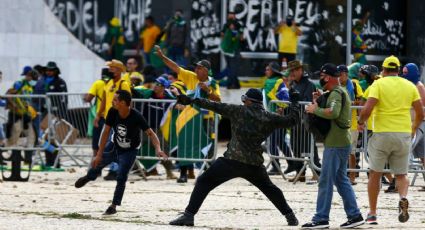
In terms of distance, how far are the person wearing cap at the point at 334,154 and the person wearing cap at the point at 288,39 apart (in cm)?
1412

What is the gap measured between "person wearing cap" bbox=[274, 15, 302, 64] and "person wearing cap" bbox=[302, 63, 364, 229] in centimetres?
1412

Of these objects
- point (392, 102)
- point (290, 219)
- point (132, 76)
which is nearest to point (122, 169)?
point (290, 219)

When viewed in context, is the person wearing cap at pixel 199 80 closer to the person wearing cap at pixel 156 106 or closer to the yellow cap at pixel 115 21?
the person wearing cap at pixel 156 106

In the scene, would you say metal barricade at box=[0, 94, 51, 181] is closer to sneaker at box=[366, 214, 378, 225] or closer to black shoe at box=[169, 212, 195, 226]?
black shoe at box=[169, 212, 195, 226]

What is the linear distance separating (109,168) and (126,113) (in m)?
→ 6.04

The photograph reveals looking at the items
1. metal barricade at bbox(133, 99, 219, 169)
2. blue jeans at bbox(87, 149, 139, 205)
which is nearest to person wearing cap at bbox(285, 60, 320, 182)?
metal barricade at bbox(133, 99, 219, 169)

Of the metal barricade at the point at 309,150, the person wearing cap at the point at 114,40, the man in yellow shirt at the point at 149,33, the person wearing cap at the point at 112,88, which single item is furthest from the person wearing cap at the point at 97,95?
the person wearing cap at the point at 114,40

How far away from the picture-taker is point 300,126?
782 inches

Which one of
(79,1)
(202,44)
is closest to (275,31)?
(202,44)

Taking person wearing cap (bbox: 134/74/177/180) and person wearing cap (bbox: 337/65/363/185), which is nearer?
person wearing cap (bbox: 337/65/363/185)

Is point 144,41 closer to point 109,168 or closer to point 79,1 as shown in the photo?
point 79,1

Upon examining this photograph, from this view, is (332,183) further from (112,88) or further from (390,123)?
(112,88)

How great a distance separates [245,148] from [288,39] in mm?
14411

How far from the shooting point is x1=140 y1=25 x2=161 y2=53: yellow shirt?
97.7 feet
